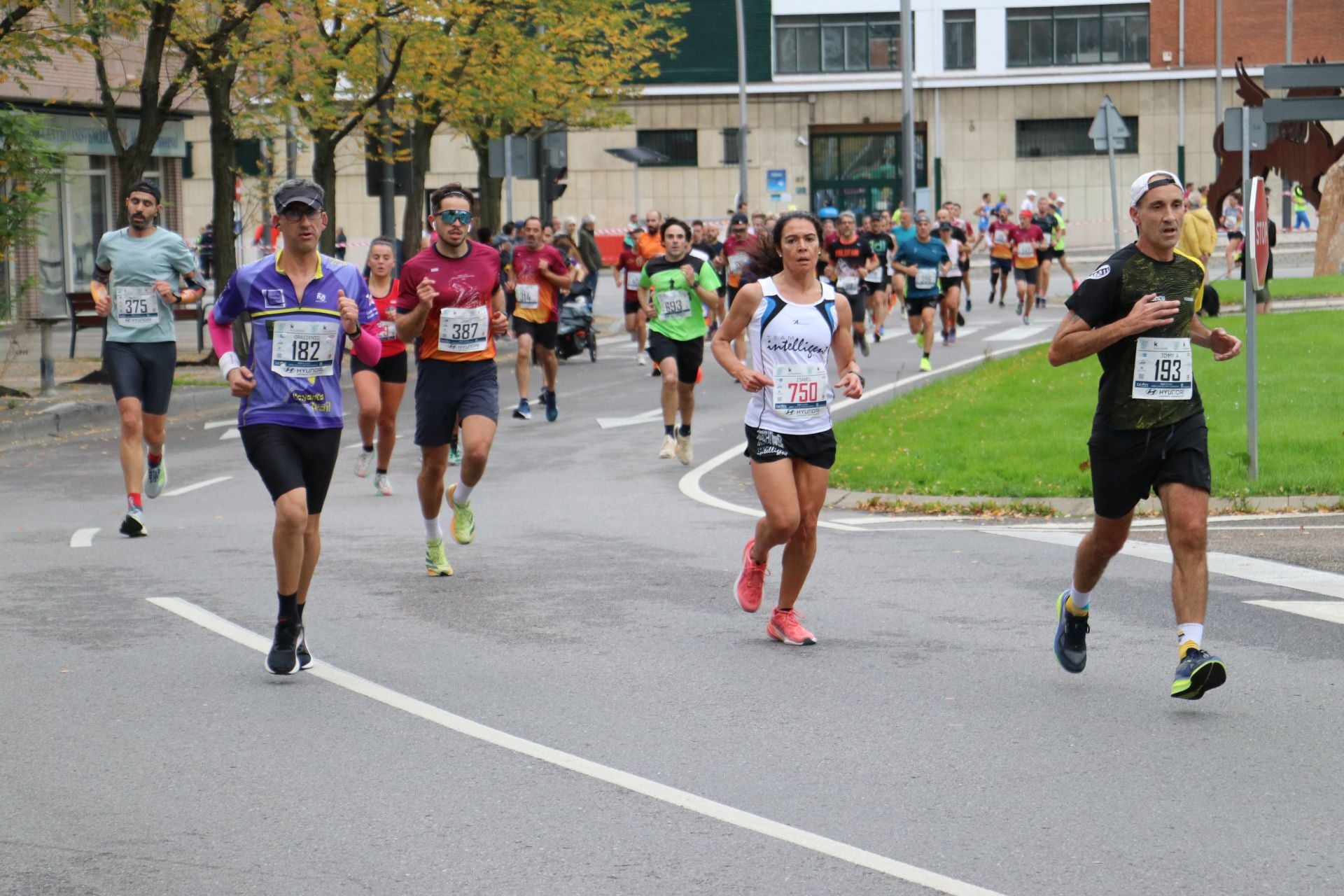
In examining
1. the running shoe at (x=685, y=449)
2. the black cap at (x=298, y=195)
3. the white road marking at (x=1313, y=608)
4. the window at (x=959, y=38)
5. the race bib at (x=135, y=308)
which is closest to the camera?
the black cap at (x=298, y=195)

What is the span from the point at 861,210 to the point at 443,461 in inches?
2126

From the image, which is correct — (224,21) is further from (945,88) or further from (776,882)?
(945,88)

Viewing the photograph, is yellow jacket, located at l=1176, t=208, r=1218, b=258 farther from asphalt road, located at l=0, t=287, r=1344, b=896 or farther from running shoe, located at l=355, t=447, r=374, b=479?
asphalt road, located at l=0, t=287, r=1344, b=896

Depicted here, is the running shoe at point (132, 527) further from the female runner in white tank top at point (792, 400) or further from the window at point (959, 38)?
the window at point (959, 38)

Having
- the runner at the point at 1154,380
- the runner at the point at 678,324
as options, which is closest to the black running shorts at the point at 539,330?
the runner at the point at 678,324

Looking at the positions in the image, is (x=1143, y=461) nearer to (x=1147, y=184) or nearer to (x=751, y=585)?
(x=1147, y=184)

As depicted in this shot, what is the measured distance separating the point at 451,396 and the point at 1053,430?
683 centimetres

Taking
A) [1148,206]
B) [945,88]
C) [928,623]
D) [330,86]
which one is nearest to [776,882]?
[1148,206]

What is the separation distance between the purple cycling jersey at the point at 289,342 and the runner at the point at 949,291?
17.9m

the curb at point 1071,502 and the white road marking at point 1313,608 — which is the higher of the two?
the curb at point 1071,502

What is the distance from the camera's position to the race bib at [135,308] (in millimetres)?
12156

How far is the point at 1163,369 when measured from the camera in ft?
22.9

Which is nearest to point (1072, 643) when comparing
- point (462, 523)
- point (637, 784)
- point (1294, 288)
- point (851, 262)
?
point (637, 784)

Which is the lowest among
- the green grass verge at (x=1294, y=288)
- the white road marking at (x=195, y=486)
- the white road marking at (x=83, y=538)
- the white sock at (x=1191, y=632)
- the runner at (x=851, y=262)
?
the white road marking at (x=83, y=538)
